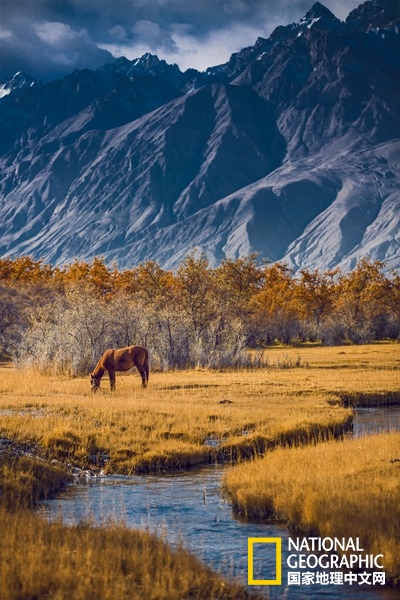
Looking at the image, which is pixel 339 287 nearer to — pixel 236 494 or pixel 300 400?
pixel 300 400

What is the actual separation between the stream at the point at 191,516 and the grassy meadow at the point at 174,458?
57 centimetres

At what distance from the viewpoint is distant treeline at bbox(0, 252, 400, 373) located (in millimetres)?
47562

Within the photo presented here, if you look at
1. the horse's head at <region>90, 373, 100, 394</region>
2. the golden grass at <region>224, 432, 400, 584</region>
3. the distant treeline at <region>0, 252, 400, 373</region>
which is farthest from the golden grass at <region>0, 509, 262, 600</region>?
the distant treeline at <region>0, 252, 400, 373</region>

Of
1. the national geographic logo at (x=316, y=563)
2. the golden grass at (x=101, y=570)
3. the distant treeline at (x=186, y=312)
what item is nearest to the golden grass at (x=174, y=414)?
the distant treeline at (x=186, y=312)

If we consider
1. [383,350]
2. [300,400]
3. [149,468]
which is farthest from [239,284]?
[149,468]

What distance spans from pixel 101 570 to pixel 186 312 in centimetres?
4673

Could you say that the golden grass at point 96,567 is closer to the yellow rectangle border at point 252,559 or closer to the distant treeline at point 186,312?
the yellow rectangle border at point 252,559

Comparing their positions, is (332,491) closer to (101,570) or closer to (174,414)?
(101,570)

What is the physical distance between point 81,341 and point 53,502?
30.2m

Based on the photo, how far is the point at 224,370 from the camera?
45.8 metres

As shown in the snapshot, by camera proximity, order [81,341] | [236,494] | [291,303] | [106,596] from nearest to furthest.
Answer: [106,596], [236,494], [81,341], [291,303]

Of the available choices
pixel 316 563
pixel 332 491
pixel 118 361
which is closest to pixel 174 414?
pixel 118 361

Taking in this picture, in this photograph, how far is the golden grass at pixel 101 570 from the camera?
32.2ft

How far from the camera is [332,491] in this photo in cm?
1445
